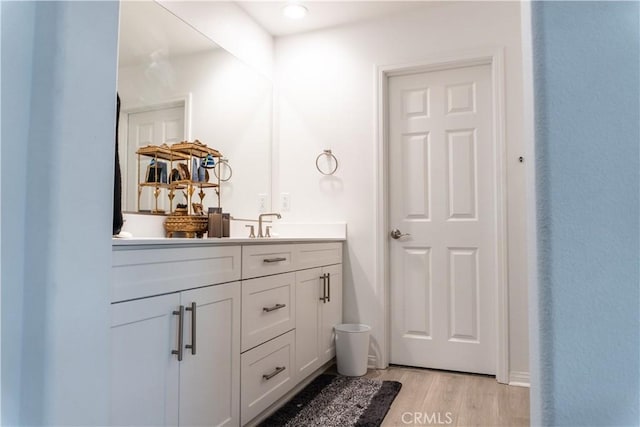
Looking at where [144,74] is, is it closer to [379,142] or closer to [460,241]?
[379,142]

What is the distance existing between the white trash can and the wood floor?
0.10m

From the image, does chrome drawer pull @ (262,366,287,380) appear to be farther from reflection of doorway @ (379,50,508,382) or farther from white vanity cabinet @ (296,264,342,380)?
reflection of doorway @ (379,50,508,382)

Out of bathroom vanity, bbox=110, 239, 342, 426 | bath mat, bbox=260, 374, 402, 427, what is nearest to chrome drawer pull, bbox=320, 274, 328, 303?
bathroom vanity, bbox=110, 239, 342, 426

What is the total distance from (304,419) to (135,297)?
1.12m

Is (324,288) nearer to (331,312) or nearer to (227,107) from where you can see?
(331,312)

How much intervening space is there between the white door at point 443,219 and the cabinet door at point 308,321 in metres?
0.64

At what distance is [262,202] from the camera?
118 inches

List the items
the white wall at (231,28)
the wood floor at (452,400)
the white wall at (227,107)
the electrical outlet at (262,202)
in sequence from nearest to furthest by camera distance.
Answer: the wood floor at (452,400), the white wall at (227,107), the white wall at (231,28), the electrical outlet at (262,202)

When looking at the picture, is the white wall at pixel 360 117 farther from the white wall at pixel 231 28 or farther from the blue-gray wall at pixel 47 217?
the blue-gray wall at pixel 47 217

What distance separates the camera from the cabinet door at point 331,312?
2557 mm

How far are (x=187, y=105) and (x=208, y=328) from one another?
136cm

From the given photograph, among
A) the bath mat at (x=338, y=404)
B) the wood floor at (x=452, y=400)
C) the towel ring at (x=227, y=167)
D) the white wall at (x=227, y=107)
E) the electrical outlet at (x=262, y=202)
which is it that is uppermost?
the white wall at (x=227, y=107)

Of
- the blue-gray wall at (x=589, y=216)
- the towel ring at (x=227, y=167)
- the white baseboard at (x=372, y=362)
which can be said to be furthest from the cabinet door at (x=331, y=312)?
the blue-gray wall at (x=589, y=216)

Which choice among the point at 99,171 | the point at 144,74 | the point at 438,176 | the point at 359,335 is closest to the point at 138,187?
the point at 144,74
